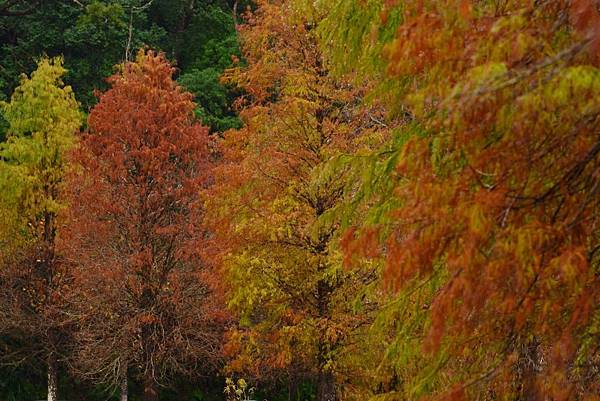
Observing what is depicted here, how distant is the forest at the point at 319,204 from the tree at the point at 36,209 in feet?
0.23

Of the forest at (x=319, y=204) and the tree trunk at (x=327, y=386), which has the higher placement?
the forest at (x=319, y=204)

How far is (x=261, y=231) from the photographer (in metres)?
12.0

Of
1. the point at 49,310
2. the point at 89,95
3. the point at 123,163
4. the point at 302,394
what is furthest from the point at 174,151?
the point at 89,95

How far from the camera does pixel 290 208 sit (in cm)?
1232

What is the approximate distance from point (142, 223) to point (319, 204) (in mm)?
7081

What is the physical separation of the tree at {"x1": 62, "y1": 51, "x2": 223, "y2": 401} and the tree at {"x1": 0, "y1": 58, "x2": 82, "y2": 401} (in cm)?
266

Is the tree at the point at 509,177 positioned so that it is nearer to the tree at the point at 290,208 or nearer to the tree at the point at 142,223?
the tree at the point at 290,208

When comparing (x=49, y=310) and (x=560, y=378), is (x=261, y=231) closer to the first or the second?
(x=560, y=378)

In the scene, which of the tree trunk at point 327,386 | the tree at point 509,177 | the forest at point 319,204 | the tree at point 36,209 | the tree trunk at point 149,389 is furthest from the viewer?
the tree at point 36,209

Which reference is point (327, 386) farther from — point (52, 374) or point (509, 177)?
point (52, 374)

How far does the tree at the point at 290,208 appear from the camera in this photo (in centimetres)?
1234

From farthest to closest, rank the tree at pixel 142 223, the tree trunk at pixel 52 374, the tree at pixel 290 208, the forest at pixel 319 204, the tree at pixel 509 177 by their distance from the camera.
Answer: the tree trunk at pixel 52 374 → the tree at pixel 142 223 → the tree at pixel 290 208 → the forest at pixel 319 204 → the tree at pixel 509 177

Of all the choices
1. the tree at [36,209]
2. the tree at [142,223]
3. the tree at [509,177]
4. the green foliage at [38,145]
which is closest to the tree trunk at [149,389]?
the tree at [142,223]

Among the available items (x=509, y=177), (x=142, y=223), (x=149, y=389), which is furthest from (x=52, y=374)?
(x=509, y=177)
